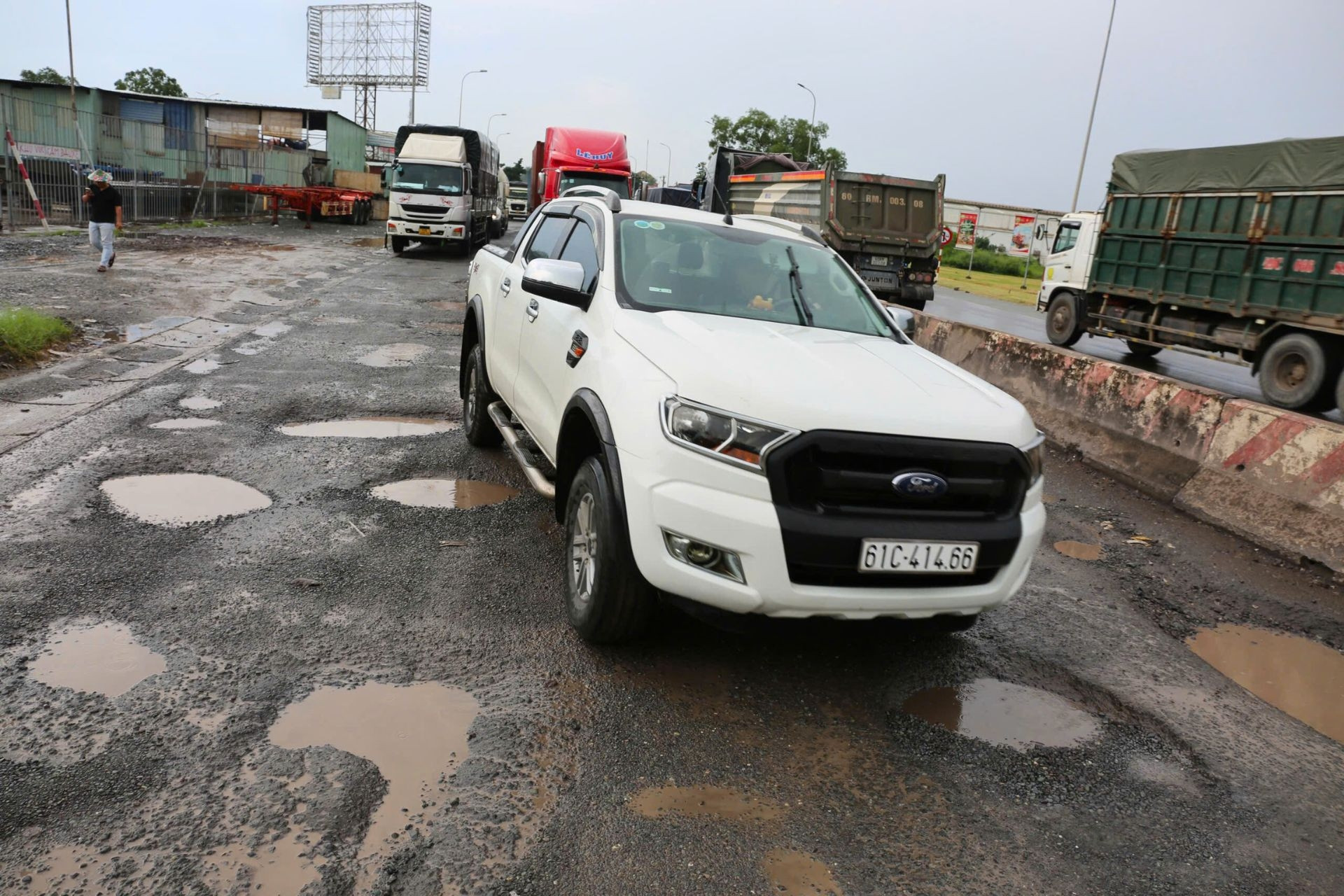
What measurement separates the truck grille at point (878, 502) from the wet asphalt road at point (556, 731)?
317mm

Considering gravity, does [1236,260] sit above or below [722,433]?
above

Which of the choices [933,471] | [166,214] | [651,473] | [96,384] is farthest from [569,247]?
[166,214]

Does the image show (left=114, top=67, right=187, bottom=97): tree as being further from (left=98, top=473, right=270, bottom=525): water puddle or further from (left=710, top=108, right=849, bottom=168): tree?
(left=98, top=473, right=270, bottom=525): water puddle

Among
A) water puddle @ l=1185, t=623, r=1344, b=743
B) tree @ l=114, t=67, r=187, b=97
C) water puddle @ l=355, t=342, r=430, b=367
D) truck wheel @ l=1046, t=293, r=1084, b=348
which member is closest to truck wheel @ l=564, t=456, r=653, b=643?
water puddle @ l=1185, t=623, r=1344, b=743

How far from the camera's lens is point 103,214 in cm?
1566

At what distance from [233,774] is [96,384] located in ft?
21.2

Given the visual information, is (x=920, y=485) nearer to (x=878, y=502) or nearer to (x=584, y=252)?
(x=878, y=502)

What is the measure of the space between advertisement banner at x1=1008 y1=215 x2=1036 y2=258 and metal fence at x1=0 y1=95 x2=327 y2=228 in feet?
111

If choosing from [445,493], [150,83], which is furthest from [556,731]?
[150,83]

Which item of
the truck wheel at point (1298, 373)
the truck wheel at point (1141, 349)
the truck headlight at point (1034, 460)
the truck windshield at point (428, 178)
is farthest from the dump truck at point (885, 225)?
the truck headlight at point (1034, 460)

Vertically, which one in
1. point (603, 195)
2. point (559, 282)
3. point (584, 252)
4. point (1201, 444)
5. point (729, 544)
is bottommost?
point (1201, 444)

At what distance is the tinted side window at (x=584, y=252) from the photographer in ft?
14.8

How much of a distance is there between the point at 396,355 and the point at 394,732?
768 centimetres

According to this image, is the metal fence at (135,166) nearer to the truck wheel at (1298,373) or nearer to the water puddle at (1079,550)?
the water puddle at (1079,550)
